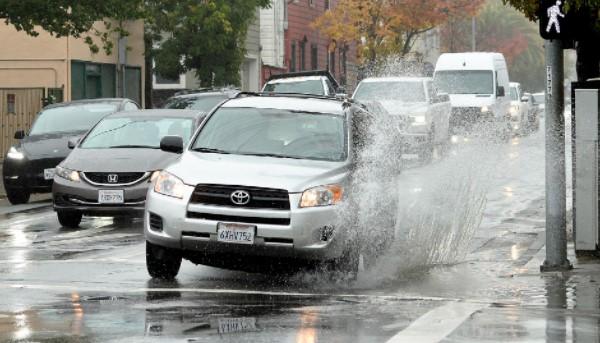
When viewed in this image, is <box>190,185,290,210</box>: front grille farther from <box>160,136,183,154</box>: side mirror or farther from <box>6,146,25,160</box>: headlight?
<box>6,146,25,160</box>: headlight

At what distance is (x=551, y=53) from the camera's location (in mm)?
12922

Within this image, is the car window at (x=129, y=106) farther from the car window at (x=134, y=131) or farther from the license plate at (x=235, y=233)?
the license plate at (x=235, y=233)

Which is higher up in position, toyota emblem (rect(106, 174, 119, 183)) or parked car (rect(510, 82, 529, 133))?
parked car (rect(510, 82, 529, 133))

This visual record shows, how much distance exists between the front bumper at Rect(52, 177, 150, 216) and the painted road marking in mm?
7823

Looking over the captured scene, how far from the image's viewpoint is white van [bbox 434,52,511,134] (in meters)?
40.9

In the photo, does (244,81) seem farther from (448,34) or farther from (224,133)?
(224,133)

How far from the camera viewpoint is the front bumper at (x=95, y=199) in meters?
18.0

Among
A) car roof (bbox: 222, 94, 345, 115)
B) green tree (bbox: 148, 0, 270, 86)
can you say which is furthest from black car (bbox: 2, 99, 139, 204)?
green tree (bbox: 148, 0, 270, 86)

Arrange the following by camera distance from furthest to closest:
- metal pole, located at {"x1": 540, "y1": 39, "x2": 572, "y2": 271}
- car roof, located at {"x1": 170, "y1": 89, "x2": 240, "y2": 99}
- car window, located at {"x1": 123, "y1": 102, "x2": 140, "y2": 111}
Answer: car roof, located at {"x1": 170, "y1": 89, "x2": 240, "y2": 99} → car window, located at {"x1": 123, "y1": 102, "x2": 140, "y2": 111} → metal pole, located at {"x1": 540, "y1": 39, "x2": 572, "y2": 271}

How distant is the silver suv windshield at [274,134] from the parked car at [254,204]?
0.5 inches

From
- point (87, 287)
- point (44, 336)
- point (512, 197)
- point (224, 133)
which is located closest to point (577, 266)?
point (224, 133)

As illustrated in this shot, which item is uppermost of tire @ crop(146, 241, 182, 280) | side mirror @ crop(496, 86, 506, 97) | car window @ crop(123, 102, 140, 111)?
side mirror @ crop(496, 86, 506, 97)

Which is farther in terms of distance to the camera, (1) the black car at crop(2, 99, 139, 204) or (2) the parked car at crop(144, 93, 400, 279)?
(1) the black car at crop(2, 99, 139, 204)

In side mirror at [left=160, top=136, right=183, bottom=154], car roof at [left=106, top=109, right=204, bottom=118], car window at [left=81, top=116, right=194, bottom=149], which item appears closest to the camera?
side mirror at [left=160, top=136, right=183, bottom=154]
